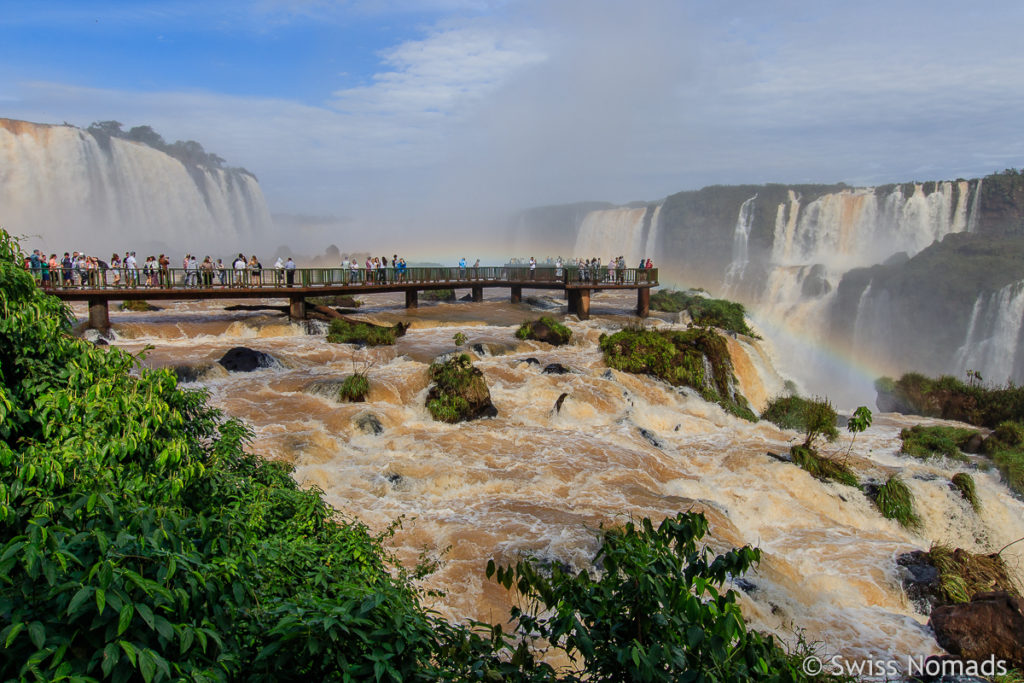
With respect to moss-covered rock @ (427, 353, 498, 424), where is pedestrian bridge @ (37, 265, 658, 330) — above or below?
above

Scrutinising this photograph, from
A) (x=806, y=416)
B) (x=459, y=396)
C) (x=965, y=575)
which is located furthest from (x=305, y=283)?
(x=965, y=575)

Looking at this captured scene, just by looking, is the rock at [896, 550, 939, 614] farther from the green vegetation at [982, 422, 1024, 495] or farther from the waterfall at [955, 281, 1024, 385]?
the waterfall at [955, 281, 1024, 385]

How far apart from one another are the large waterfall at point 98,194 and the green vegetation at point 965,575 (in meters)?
56.3

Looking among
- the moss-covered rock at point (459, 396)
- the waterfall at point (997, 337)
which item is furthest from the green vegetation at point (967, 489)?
the waterfall at point (997, 337)

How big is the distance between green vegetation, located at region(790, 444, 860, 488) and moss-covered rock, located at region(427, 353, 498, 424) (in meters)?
7.03

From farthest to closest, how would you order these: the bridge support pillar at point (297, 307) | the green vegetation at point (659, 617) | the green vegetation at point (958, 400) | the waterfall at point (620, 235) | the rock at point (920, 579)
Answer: the waterfall at point (620, 235) → the bridge support pillar at point (297, 307) → the green vegetation at point (958, 400) → the rock at point (920, 579) → the green vegetation at point (659, 617)

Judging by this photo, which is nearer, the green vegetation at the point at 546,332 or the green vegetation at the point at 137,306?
the green vegetation at the point at 546,332

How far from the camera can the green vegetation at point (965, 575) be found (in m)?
9.17

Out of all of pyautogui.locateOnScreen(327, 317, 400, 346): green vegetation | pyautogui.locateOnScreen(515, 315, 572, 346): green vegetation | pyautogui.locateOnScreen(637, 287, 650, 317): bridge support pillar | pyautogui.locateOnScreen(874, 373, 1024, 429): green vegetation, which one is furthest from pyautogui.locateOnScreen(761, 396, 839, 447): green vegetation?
pyautogui.locateOnScreen(327, 317, 400, 346): green vegetation

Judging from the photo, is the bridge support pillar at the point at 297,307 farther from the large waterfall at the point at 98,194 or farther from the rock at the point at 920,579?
the large waterfall at the point at 98,194

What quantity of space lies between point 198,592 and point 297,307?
914 inches

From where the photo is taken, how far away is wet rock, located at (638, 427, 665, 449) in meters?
14.5

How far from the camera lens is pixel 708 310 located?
29.8 m

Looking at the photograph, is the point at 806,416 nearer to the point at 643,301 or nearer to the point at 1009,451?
the point at 1009,451
